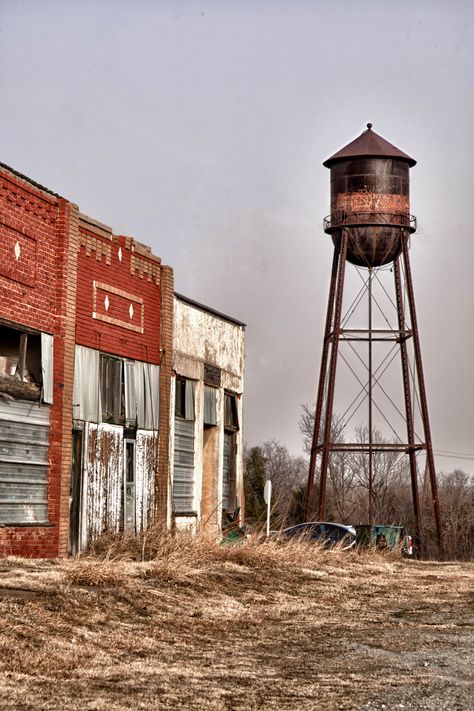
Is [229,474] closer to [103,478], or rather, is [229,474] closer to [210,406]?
[210,406]

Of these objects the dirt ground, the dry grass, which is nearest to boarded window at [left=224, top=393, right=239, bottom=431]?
the dry grass

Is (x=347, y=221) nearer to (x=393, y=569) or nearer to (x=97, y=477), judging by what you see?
(x=393, y=569)

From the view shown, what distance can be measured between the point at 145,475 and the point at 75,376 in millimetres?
3860

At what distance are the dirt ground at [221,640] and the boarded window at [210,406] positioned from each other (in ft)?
23.0

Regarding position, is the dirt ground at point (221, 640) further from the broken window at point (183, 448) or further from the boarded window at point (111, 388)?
the broken window at point (183, 448)

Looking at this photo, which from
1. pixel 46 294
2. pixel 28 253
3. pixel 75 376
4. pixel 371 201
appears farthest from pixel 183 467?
pixel 371 201

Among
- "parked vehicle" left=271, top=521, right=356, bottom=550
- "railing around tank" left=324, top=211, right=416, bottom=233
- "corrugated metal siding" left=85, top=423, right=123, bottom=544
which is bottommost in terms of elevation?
"parked vehicle" left=271, top=521, right=356, bottom=550

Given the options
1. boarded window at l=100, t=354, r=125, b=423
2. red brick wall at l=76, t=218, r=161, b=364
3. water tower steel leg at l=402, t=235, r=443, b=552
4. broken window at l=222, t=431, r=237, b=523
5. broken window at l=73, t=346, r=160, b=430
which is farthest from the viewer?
water tower steel leg at l=402, t=235, r=443, b=552

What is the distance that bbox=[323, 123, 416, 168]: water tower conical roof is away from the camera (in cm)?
3781

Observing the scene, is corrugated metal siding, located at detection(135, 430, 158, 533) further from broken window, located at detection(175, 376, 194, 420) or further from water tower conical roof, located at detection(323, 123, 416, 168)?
water tower conical roof, located at detection(323, 123, 416, 168)

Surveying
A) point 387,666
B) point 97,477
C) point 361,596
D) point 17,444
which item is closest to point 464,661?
point 387,666

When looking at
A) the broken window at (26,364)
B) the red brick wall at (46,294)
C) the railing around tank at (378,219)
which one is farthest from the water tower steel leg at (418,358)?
the broken window at (26,364)

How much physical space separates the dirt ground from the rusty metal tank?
58.2ft

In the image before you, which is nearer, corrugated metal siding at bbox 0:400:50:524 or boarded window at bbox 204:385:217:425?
corrugated metal siding at bbox 0:400:50:524
